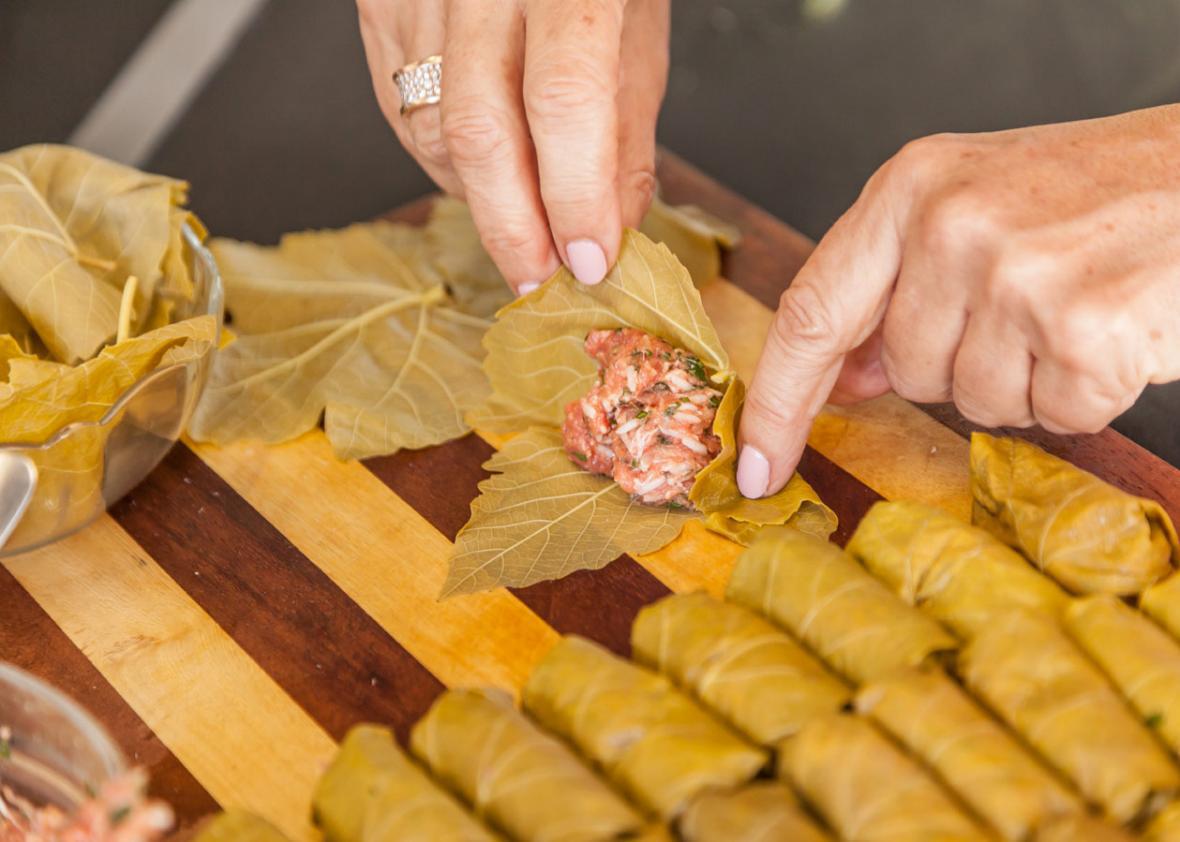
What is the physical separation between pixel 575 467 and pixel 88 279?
1235 mm

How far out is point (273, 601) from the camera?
2742mm

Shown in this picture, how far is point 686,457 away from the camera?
278 cm

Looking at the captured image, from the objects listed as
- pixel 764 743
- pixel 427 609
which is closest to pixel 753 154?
pixel 427 609

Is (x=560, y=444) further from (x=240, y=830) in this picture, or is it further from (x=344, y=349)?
(x=240, y=830)

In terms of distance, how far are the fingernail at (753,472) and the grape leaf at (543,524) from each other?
0.49ft

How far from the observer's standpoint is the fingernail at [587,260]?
9.30ft

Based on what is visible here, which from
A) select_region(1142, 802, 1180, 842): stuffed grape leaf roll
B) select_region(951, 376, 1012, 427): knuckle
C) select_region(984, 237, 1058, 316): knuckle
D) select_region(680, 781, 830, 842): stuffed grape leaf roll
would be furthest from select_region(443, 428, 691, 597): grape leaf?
select_region(1142, 802, 1180, 842): stuffed grape leaf roll

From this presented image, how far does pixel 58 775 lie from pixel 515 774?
845 mm

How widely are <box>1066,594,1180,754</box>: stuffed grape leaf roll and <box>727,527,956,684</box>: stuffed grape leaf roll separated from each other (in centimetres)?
25

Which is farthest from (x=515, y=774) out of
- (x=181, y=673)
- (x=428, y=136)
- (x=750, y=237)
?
(x=750, y=237)

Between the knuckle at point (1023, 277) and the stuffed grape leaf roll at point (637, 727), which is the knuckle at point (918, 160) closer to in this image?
the knuckle at point (1023, 277)

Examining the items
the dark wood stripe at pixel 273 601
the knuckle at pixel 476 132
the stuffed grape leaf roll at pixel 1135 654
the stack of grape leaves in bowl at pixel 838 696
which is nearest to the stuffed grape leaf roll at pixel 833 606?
the stack of grape leaves in bowl at pixel 838 696

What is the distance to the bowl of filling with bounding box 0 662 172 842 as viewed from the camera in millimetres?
2035

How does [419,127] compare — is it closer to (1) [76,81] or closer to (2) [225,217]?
(2) [225,217]
